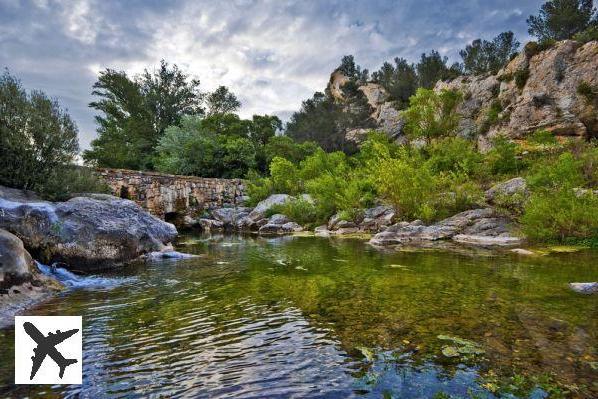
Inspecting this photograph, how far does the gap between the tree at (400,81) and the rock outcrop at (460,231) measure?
4633 centimetres

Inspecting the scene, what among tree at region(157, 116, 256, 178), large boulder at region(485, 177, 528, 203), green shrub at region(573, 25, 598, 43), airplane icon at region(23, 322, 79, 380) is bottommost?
airplane icon at region(23, 322, 79, 380)

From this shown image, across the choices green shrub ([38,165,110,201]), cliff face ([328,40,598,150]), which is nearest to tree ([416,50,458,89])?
cliff face ([328,40,598,150])

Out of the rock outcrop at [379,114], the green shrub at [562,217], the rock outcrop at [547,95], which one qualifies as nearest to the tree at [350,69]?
the rock outcrop at [379,114]

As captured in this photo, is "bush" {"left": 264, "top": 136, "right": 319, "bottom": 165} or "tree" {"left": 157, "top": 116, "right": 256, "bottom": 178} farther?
"bush" {"left": 264, "top": 136, "right": 319, "bottom": 165}

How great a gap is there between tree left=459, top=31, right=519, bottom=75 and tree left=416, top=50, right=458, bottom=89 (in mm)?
3107

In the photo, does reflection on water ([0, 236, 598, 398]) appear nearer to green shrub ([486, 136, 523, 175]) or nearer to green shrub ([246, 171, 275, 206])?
green shrub ([486, 136, 523, 175])

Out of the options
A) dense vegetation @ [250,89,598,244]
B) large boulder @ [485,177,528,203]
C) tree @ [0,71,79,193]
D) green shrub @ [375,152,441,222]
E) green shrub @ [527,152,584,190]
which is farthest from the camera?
green shrub @ [375,152,441,222]

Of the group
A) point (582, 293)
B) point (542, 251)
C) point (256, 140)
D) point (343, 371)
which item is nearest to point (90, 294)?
point (343, 371)

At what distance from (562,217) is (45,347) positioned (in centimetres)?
1543

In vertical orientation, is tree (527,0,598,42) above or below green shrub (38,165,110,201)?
above

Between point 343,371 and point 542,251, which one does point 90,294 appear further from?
point 542,251

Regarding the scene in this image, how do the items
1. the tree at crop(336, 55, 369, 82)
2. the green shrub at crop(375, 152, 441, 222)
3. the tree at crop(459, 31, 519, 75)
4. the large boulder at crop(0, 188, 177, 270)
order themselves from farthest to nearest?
the tree at crop(336, 55, 369, 82) < the tree at crop(459, 31, 519, 75) < the green shrub at crop(375, 152, 441, 222) < the large boulder at crop(0, 188, 177, 270)

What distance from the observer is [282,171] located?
32.8m

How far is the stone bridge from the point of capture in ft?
75.2
